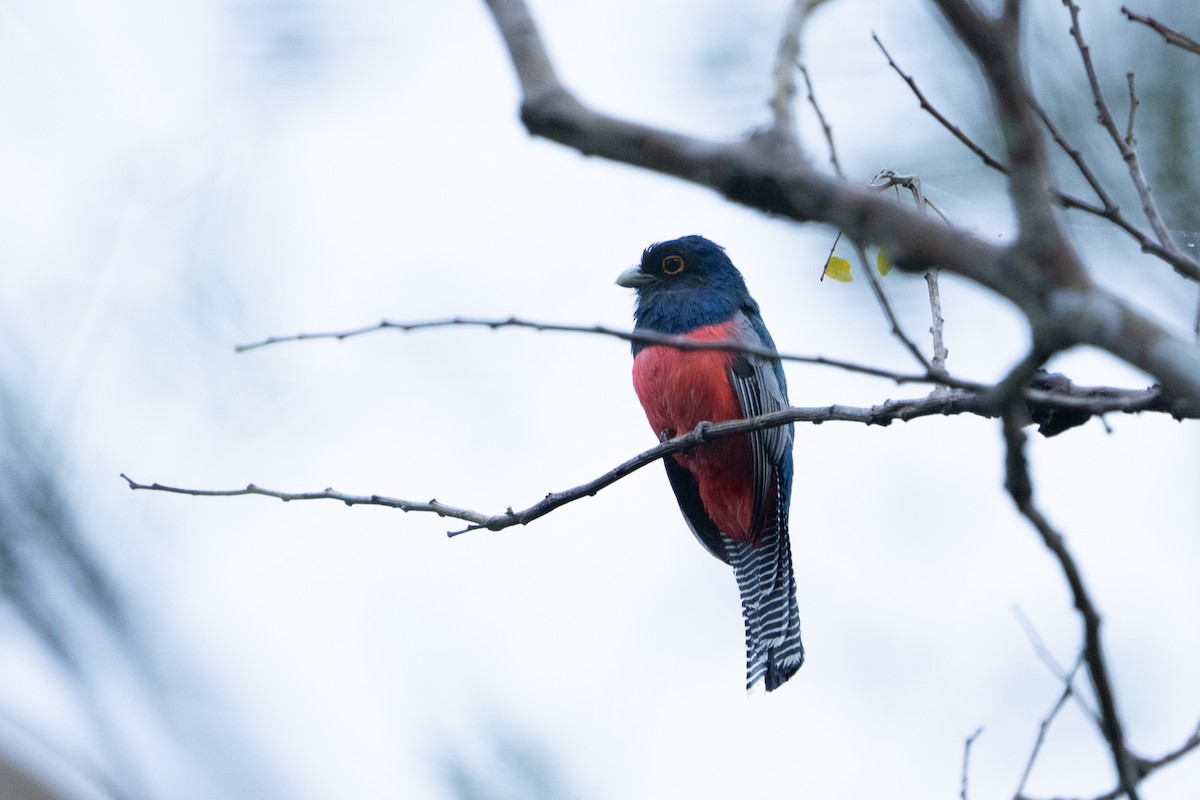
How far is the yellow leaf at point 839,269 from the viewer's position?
128 inches

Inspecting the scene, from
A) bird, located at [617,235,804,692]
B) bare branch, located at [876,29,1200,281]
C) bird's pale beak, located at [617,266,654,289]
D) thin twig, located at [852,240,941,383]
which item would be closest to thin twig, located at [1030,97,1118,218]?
bare branch, located at [876,29,1200,281]

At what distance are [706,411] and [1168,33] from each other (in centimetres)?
257

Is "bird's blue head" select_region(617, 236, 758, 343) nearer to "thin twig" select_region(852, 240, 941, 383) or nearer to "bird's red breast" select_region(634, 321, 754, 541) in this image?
"bird's red breast" select_region(634, 321, 754, 541)

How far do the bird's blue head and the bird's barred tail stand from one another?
0.91 meters

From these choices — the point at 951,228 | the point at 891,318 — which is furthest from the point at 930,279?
the point at 951,228

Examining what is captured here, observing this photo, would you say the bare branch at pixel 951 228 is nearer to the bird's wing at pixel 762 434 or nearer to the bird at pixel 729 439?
the bird at pixel 729 439

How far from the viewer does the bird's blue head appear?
5.31 meters

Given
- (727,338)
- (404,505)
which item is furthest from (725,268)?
(404,505)

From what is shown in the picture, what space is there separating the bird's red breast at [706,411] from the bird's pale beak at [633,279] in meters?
0.53

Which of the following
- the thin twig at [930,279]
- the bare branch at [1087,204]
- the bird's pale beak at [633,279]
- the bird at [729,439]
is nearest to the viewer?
the bare branch at [1087,204]

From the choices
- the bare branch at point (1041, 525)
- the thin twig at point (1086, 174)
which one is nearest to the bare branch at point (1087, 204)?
the thin twig at point (1086, 174)

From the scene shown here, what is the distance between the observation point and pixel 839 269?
10.7ft

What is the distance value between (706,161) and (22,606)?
132 centimetres

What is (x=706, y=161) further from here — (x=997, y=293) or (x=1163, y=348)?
(x=1163, y=348)
